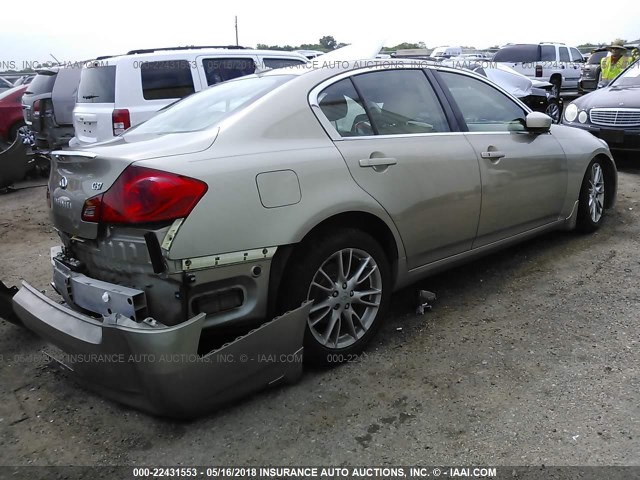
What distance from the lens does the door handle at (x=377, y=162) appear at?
122 inches

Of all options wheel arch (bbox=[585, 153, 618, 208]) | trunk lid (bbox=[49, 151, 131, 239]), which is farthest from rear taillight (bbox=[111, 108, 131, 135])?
wheel arch (bbox=[585, 153, 618, 208])

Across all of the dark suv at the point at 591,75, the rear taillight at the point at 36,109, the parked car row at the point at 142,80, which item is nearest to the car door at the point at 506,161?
the parked car row at the point at 142,80

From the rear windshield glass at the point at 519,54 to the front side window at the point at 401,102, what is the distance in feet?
53.1

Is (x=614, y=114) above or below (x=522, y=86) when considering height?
below

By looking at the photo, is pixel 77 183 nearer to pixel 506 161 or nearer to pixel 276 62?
pixel 506 161

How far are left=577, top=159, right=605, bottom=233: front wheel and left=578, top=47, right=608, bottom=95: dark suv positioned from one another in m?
7.13

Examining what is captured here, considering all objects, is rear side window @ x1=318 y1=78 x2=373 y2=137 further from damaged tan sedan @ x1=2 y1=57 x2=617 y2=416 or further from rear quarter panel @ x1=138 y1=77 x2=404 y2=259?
rear quarter panel @ x1=138 y1=77 x2=404 y2=259

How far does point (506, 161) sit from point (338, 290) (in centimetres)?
165

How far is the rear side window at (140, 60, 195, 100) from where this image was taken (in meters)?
6.89

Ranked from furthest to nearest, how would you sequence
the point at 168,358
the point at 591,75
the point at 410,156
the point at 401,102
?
the point at 591,75
the point at 401,102
the point at 410,156
the point at 168,358

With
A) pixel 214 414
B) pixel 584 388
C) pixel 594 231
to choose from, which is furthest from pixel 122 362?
pixel 594 231

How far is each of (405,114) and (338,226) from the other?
95 centimetres

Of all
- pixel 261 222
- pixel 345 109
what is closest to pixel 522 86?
pixel 345 109

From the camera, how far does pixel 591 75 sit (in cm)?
1581
